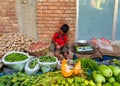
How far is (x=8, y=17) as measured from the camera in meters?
6.06

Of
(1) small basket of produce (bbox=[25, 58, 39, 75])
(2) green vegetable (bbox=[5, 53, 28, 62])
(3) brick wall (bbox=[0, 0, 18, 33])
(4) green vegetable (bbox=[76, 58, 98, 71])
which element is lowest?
(1) small basket of produce (bbox=[25, 58, 39, 75])

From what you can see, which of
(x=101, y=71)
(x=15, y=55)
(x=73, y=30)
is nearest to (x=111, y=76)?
(x=101, y=71)

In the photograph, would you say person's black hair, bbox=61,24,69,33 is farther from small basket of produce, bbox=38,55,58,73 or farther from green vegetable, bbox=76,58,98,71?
green vegetable, bbox=76,58,98,71

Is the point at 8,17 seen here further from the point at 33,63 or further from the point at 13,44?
the point at 33,63

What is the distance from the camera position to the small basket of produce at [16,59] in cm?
423

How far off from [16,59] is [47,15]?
1964mm

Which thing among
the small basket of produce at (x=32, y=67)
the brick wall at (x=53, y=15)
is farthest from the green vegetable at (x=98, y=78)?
the brick wall at (x=53, y=15)

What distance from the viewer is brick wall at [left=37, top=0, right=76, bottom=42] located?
19.7ft

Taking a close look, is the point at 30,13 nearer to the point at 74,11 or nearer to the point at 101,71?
the point at 74,11

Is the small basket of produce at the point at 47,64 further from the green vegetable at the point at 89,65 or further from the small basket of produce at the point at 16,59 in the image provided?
the green vegetable at the point at 89,65

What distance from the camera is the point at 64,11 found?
605 centimetres

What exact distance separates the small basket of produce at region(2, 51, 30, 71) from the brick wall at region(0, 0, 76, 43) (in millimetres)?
1713

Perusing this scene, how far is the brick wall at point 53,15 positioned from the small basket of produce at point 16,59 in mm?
1711

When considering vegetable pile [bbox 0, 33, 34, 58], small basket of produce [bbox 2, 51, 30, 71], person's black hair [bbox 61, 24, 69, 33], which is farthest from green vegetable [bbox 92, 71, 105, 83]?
person's black hair [bbox 61, 24, 69, 33]
